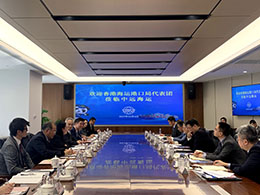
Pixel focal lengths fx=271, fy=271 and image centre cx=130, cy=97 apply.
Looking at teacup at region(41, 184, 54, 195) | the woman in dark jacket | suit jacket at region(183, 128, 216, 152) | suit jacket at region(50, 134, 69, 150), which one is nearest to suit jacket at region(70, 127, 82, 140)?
the woman in dark jacket

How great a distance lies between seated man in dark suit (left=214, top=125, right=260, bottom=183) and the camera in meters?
2.32

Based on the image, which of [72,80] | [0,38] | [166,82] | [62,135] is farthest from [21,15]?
[166,82]

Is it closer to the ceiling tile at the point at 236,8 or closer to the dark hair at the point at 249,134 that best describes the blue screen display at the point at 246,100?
the ceiling tile at the point at 236,8

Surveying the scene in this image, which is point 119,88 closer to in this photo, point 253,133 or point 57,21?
point 57,21

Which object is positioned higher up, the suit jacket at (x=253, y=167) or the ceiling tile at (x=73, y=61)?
the ceiling tile at (x=73, y=61)

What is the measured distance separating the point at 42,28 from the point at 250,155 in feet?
10.6

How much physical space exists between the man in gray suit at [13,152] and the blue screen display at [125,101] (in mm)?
7531

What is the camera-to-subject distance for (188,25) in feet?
12.8

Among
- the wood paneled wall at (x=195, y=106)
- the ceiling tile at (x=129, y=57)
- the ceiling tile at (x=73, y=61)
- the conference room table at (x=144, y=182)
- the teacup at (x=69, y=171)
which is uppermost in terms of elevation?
the ceiling tile at (x=73, y=61)

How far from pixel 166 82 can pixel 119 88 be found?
6.02 ft

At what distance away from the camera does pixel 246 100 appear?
27.2ft

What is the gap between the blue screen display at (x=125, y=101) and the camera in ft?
34.5

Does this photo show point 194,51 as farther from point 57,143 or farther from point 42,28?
point 57,143

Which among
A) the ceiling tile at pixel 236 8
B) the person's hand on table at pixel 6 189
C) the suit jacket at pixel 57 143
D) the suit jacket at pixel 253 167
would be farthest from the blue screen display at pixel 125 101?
the person's hand on table at pixel 6 189
